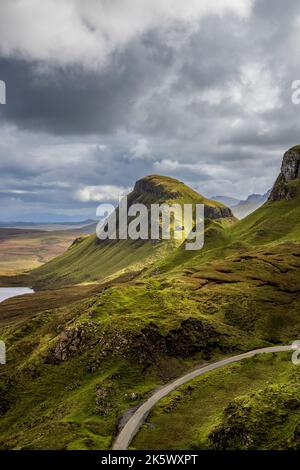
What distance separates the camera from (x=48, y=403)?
9925 cm

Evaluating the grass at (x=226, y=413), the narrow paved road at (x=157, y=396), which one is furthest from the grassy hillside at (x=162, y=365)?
the narrow paved road at (x=157, y=396)

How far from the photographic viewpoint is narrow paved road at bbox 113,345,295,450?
75.5 metres

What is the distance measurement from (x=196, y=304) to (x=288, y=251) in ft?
224

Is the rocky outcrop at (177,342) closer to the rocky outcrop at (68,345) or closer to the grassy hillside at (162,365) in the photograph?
the grassy hillside at (162,365)

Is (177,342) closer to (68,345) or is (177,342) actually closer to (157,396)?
(157,396)

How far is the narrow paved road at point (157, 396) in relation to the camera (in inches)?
2972

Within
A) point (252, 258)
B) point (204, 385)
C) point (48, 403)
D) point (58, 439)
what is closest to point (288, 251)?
point (252, 258)

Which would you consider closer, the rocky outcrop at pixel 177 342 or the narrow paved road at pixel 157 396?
the narrow paved road at pixel 157 396

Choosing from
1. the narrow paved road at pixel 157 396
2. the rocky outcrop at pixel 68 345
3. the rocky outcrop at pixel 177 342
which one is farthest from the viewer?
the rocky outcrop at pixel 68 345

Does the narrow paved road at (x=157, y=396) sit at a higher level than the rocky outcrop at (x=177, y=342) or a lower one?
lower

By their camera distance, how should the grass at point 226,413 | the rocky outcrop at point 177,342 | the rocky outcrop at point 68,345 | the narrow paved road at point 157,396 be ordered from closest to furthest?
the grass at point 226,413 → the narrow paved road at point 157,396 → the rocky outcrop at point 177,342 → the rocky outcrop at point 68,345

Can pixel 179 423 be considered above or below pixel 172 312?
below

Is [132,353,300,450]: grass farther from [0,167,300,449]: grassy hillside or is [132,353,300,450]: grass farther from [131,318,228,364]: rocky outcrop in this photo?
[131,318,228,364]: rocky outcrop

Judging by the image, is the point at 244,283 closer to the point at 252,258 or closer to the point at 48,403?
the point at 252,258
